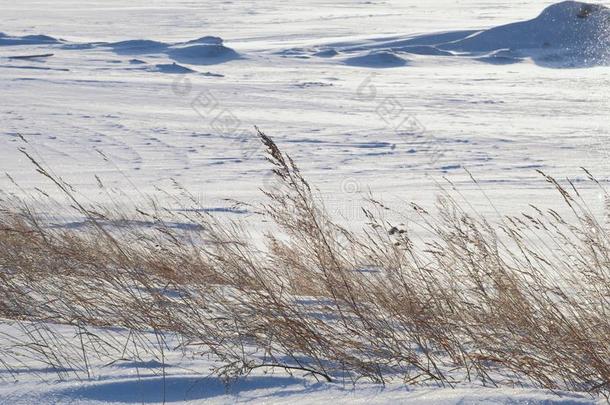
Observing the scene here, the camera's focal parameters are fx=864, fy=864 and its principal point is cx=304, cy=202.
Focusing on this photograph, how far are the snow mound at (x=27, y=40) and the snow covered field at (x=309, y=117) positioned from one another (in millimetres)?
122

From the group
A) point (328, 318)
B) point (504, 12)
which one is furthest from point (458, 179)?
point (504, 12)

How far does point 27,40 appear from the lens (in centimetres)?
2686

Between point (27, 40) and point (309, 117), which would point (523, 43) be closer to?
point (309, 117)

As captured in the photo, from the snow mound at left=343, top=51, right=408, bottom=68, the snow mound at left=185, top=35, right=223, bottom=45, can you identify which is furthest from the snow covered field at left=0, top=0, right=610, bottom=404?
the snow mound at left=185, top=35, right=223, bottom=45

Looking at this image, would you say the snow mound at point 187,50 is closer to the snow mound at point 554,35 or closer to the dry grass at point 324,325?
the snow mound at point 554,35

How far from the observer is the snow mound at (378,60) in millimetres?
22297

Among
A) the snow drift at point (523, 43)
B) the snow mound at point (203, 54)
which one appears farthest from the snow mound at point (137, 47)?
the snow drift at point (523, 43)

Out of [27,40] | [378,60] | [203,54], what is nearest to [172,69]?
[203,54]

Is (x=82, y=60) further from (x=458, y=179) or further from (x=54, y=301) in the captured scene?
(x=54, y=301)

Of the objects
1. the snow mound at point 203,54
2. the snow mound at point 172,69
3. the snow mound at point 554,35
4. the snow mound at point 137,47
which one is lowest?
the snow mound at point 137,47

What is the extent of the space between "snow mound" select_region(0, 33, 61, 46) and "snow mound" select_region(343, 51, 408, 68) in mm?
10063

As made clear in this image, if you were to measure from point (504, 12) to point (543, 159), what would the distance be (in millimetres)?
32514

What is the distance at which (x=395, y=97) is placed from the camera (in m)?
16.9

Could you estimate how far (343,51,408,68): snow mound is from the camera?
73.2 ft
